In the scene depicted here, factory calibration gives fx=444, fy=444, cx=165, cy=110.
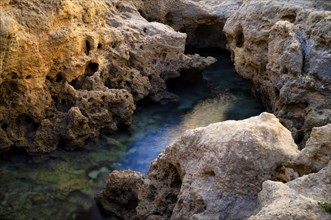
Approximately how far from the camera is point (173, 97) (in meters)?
16.9

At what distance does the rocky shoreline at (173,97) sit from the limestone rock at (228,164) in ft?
0.06

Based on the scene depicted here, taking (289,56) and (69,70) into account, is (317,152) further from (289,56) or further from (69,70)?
(69,70)

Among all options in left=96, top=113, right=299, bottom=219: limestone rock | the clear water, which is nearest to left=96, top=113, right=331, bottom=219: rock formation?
left=96, top=113, right=299, bottom=219: limestone rock

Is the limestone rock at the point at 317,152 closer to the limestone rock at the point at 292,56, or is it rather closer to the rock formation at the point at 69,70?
the limestone rock at the point at 292,56

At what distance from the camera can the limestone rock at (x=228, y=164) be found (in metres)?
7.09

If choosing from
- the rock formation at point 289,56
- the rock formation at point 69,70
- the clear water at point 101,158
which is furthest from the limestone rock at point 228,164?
the rock formation at point 69,70

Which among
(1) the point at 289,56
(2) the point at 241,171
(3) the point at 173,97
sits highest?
(1) the point at 289,56

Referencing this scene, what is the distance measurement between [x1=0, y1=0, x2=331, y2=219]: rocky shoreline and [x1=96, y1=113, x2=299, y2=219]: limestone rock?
17 mm

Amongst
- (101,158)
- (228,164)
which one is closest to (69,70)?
(101,158)

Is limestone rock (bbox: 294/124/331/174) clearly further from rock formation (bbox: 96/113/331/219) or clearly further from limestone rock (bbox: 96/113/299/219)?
limestone rock (bbox: 96/113/299/219)

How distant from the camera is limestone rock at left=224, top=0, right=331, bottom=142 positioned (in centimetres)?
1209

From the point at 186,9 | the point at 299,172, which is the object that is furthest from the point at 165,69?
the point at 299,172

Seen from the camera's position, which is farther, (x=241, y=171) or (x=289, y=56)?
(x=289, y=56)

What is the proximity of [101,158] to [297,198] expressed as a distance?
8.13m
